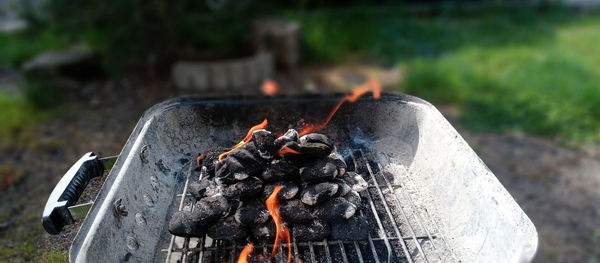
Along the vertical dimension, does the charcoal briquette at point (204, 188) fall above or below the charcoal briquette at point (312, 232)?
above

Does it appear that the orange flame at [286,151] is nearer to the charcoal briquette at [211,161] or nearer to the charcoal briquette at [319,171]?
the charcoal briquette at [319,171]

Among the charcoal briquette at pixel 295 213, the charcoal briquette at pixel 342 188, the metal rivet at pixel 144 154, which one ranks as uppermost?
the metal rivet at pixel 144 154

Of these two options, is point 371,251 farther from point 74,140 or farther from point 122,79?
point 122,79

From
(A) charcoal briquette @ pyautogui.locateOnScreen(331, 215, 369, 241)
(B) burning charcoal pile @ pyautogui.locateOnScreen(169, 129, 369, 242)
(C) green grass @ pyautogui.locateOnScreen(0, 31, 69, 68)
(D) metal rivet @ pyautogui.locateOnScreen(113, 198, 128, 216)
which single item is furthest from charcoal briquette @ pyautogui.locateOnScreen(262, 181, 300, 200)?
(C) green grass @ pyautogui.locateOnScreen(0, 31, 69, 68)

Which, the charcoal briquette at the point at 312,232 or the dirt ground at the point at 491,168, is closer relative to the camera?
the charcoal briquette at the point at 312,232

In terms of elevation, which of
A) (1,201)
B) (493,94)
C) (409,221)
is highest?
(409,221)

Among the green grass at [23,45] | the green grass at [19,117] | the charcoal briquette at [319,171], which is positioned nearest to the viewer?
the charcoal briquette at [319,171]

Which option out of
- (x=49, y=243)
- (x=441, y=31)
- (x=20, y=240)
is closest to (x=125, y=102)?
(x=20, y=240)

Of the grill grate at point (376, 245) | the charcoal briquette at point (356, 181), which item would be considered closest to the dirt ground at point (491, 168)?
the grill grate at point (376, 245)

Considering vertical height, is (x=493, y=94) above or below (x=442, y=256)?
below
